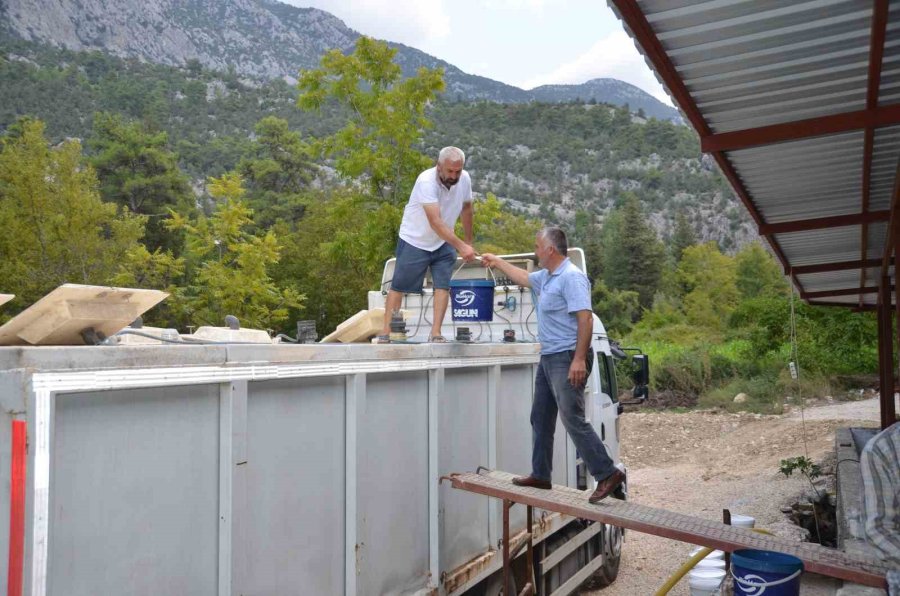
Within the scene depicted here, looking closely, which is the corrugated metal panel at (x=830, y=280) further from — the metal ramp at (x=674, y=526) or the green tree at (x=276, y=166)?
the green tree at (x=276, y=166)

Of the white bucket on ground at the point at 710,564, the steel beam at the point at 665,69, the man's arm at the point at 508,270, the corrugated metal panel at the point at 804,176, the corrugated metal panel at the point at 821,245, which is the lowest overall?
the white bucket on ground at the point at 710,564

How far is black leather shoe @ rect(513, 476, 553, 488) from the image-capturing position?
17.2 feet

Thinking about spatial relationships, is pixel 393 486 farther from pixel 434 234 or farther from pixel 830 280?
pixel 830 280

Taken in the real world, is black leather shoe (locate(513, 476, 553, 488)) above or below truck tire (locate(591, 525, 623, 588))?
above

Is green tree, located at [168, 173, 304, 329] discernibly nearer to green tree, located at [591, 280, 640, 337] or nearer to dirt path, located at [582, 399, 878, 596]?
dirt path, located at [582, 399, 878, 596]

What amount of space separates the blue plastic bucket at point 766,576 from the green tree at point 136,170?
42580mm

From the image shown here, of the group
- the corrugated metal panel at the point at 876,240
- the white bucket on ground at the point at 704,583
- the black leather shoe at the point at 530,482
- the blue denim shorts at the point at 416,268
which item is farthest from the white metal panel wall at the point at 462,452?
the corrugated metal panel at the point at 876,240

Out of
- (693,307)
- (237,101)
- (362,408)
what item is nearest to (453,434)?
(362,408)

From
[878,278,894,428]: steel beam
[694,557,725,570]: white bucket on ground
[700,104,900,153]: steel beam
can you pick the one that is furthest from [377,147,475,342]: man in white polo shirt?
[878,278,894,428]: steel beam

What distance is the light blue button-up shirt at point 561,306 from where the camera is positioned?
5402 millimetres

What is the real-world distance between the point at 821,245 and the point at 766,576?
8.64 meters

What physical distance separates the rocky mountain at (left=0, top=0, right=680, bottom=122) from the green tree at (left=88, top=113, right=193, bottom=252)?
6226 centimetres

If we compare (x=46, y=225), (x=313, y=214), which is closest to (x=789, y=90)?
(x=46, y=225)

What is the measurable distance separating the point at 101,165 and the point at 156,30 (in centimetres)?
10434
